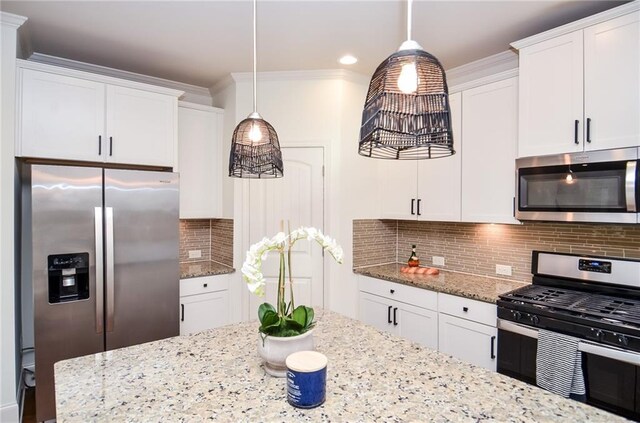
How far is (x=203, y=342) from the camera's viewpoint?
62.1 inches

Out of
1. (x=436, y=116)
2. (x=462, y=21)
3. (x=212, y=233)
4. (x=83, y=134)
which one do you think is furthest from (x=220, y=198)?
(x=436, y=116)

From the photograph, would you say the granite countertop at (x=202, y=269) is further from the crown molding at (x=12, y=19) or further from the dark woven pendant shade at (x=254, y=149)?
the crown molding at (x=12, y=19)

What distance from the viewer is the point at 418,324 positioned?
9.23 ft

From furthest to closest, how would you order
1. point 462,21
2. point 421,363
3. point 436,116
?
1. point 462,21
2. point 421,363
3. point 436,116

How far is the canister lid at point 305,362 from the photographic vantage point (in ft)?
3.49

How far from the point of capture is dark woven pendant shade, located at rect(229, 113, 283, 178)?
5.28 feet

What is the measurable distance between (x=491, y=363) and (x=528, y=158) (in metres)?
1.35

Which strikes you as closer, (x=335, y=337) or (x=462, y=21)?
(x=335, y=337)

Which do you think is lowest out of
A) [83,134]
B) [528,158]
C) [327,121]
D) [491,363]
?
[491,363]

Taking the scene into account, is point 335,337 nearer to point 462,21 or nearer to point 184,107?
point 462,21

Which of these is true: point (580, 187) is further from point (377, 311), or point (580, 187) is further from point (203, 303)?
point (203, 303)

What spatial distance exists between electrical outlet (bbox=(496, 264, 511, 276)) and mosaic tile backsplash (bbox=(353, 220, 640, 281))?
29 millimetres

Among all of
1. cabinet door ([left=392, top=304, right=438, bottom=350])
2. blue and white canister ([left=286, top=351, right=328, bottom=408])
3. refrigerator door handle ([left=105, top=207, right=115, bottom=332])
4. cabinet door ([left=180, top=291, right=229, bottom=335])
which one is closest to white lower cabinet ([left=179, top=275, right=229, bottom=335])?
cabinet door ([left=180, top=291, right=229, bottom=335])

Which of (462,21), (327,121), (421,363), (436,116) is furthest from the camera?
(327,121)
